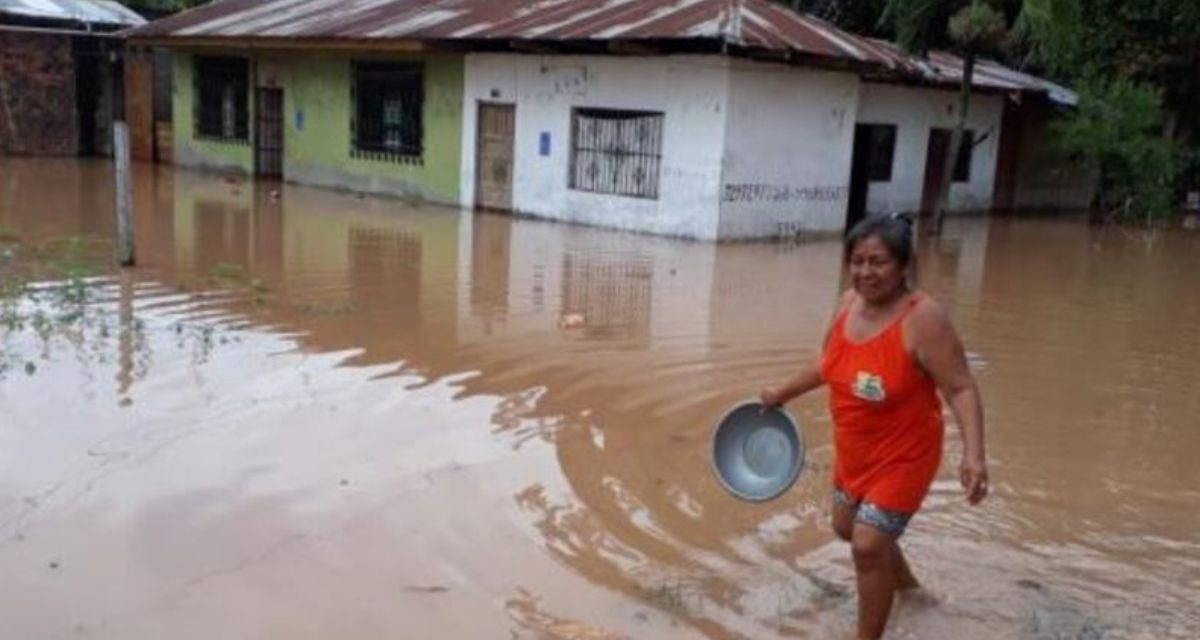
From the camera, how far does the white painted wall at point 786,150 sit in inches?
677

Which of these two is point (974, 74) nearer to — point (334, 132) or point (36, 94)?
point (334, 132)

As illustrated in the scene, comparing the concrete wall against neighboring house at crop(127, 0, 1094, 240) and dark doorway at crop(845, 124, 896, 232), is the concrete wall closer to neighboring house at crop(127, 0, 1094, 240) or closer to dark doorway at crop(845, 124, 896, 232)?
neighboring house at crop(127, 0, 1094, 240)

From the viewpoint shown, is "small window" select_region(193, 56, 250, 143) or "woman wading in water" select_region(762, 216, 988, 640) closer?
"woman wading in water" select_region(762, 216, 988, 640)

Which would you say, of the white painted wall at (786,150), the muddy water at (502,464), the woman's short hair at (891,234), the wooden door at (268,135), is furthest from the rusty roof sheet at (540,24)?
the woman's short hair at (891,234)

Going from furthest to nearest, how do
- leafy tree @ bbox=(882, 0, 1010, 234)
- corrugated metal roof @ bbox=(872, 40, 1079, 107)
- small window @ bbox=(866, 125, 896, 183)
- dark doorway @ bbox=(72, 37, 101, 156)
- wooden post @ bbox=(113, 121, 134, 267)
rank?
dark doorway @ bbox=(72, 37, 101, 156)
small window @ bbox=(866, 125, 896, 183)
corrugated metal roof @ bbox=(872, 40, 1079, 107)
leafy tree @ bbox=(882, 0, 1010, 234)
wooden post @ bbox=(113, 121, 134, 267)

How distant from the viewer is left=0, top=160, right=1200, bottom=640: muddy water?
4.47m

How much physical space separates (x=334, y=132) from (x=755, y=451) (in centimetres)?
1978

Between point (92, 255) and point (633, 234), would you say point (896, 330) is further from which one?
point (633, 234)

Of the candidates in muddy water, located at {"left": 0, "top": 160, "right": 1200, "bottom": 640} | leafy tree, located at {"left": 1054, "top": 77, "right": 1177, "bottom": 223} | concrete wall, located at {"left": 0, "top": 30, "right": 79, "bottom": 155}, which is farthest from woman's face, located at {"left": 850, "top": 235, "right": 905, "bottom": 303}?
concrete wall, located at {"left": 0, "top": 30, "right": 79, "bottom": 155}

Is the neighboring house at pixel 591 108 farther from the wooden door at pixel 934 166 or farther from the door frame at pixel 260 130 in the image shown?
the wooden door at pixel 934 166

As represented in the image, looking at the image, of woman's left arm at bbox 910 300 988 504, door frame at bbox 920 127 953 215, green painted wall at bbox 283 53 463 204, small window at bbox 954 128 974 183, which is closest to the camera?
woman's left arm at bbox 910 300 988 504

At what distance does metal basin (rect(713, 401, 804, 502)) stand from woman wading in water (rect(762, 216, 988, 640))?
49 cm

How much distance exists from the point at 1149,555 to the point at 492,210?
51.6 ft

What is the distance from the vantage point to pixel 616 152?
18.3 metres
